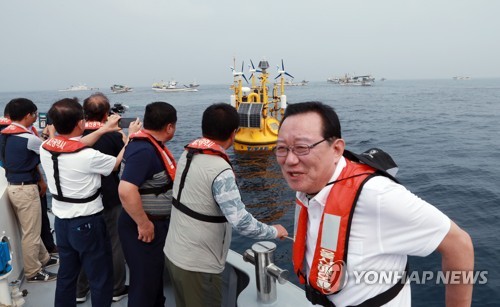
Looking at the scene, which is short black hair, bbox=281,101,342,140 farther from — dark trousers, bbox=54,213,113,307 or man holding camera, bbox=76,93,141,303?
dark trousers, bbox=54,213,113,307

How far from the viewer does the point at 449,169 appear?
11.8m

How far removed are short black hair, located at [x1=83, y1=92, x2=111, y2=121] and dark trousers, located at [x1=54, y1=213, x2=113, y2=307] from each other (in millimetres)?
954

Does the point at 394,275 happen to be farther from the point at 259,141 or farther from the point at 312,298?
the point at 259,141

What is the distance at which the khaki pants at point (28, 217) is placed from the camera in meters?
3.34

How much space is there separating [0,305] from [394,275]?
303 centimetres

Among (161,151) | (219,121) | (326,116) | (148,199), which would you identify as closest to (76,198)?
(148,199)

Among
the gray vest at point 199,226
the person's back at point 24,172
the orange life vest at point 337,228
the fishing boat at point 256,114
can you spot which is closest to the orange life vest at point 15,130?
the person's back at point 24,172

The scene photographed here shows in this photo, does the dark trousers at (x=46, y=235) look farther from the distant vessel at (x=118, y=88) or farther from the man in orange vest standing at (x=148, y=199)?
Answer: the distant vessel at (x=118, y=88)

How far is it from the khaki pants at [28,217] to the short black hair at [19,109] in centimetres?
72

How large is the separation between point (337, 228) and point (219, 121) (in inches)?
48.2

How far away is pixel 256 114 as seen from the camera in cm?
1477

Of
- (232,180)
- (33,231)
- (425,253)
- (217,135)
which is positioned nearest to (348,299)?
(425,253)

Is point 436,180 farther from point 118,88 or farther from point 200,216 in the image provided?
point 118,88

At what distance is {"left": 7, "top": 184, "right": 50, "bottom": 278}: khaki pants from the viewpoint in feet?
10.9
